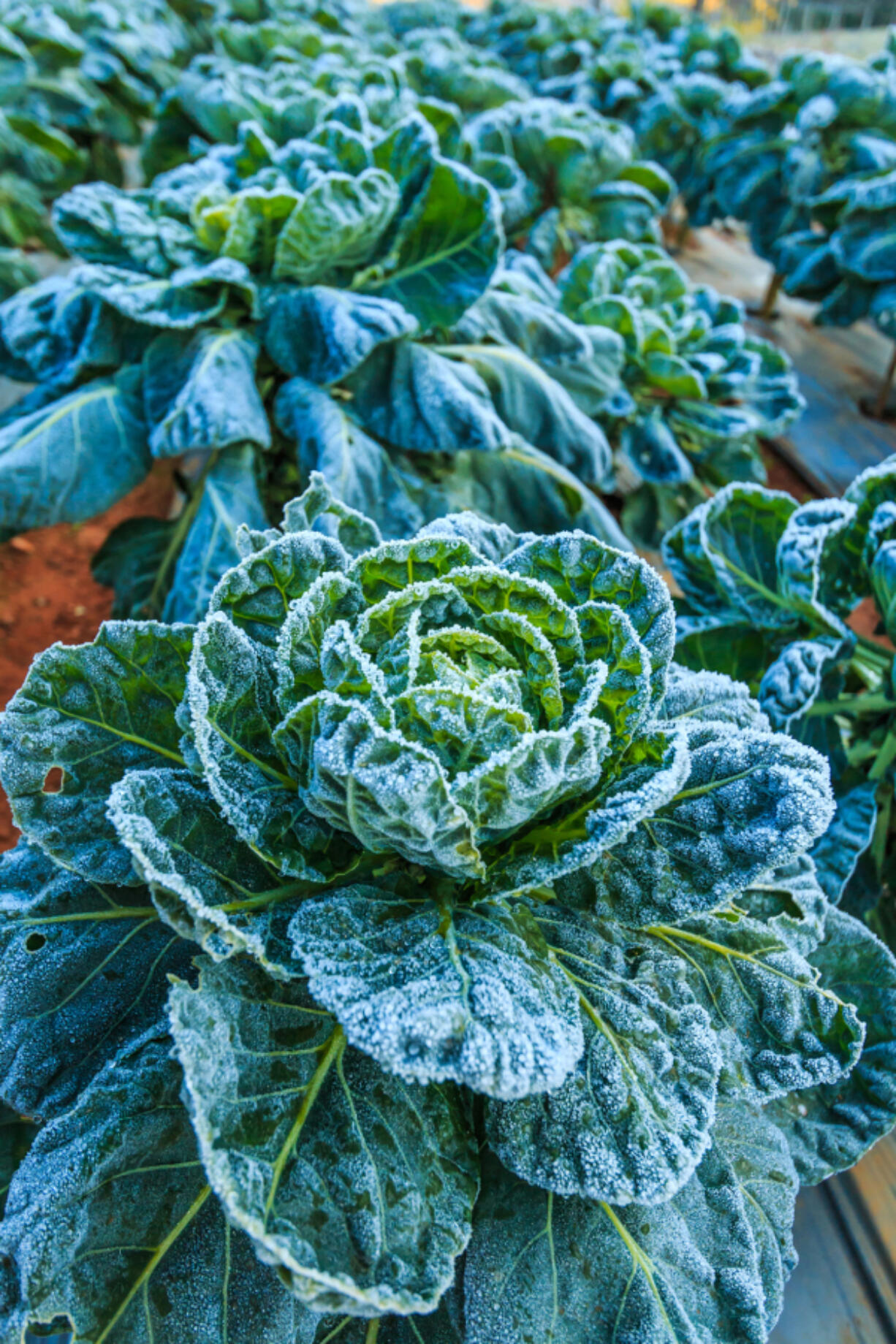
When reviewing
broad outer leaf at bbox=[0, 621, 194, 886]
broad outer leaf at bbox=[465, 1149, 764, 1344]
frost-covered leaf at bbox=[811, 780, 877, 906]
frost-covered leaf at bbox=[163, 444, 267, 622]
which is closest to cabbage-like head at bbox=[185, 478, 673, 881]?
broad outer leaf at bbox=[0, 621, 194, 886]

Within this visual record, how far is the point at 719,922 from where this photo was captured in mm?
1258

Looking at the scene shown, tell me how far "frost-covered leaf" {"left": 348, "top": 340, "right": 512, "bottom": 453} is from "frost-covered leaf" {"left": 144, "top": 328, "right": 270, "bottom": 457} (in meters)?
0.31

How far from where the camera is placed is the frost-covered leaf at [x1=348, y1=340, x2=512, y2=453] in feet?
6.99

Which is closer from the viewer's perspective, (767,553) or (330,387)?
(767,553)

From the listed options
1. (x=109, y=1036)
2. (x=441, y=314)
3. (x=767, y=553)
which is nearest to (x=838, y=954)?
(x=767, y=553)

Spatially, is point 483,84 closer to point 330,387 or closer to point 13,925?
point 330,387

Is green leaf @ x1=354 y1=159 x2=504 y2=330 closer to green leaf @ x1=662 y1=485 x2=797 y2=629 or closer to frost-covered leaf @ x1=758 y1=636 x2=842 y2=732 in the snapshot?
green leaf @ x1=662 y1=485 x2=797 y2=629

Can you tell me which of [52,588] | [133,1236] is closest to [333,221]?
[52,588]

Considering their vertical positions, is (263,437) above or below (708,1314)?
above

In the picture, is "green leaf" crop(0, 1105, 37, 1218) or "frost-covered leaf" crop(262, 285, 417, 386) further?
"frost-covered leaf" crop(262, 285, 417, 386)

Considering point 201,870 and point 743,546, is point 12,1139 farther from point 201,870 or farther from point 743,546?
point 743,546

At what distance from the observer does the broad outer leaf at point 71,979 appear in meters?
1.07

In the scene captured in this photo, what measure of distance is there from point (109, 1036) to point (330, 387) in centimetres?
180

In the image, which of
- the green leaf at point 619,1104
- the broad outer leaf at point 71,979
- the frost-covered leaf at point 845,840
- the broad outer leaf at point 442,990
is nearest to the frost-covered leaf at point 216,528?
the broad outer leaf at point 71,979
